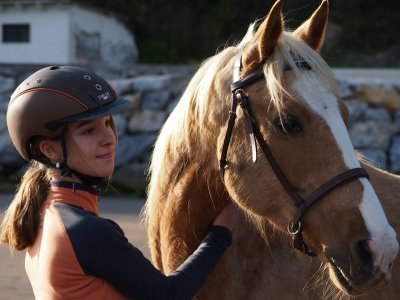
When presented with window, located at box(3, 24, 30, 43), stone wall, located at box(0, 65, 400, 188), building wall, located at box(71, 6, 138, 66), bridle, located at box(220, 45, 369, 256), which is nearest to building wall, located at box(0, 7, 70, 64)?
window, located at box(3, 24, 30, 43)

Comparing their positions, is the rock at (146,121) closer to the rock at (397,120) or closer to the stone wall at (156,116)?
the stone wall at (156,116)

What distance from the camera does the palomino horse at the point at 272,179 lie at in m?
2.47


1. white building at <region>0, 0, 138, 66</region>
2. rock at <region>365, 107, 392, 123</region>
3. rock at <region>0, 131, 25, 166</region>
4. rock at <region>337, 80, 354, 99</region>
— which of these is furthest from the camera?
white building at <region>0, 0, 138, 66</region>

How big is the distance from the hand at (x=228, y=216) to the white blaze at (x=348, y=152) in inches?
26.6

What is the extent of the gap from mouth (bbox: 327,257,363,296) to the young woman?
487 mm

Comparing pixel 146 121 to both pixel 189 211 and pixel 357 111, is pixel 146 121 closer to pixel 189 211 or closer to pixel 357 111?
pixel 357 111

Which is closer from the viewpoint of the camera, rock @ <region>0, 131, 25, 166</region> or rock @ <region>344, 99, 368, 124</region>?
rock @ <region>344, 99, 368, 124</region>

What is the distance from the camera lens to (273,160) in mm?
Result: 2646

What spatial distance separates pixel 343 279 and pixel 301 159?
48cm

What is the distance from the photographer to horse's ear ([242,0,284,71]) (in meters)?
2.66

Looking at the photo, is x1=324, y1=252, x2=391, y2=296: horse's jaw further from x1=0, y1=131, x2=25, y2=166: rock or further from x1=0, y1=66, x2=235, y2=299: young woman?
x1=0, y1=131, x2=25, y2=166: rock

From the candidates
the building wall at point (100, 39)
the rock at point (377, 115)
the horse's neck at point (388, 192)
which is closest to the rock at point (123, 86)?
the rock at point (377, 115)

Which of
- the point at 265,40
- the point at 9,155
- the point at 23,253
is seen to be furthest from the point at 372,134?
the point at 265,40

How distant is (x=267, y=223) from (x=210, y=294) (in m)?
0.41
